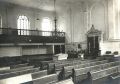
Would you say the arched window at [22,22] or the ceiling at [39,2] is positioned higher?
the ceiling at [39,2]

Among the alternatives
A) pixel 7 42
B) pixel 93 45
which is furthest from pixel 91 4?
pixel 7 42

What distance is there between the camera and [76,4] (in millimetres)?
18859

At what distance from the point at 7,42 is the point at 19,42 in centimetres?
115

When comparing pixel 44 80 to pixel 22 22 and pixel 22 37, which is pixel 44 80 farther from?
pixel 22 22

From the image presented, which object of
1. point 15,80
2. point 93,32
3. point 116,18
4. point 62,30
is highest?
point 116,18

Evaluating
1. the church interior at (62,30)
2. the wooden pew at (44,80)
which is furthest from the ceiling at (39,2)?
the wooden pew at (44,80)

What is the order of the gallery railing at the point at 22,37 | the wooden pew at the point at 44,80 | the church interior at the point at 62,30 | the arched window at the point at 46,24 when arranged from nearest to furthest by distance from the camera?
Answer: 1. the wooden pew at the point at 44,80
2. the church interior at the point at 62,30
3. the gallery railing at the point at 22,37
4. the arched window at the point at 46,24

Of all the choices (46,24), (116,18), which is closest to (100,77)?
(116,18)

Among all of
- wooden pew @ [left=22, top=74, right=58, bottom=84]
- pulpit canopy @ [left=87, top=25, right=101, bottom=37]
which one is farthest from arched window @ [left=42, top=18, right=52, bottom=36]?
wooden pew @ [left=22, top=74, right=58, bottom=84]

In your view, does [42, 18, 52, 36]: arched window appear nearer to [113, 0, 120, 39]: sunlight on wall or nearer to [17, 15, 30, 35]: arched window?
[17, 15, 30, 35]: arched window

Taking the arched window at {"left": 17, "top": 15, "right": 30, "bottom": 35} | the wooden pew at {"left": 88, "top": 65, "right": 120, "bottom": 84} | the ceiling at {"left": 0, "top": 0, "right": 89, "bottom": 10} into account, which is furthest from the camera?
the arched window at {"left": 17, "top": 15, "right": 30, "bottom": 35}

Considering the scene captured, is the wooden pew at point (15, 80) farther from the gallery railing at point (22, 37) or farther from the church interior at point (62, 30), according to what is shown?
the gallery railing at point (22, 37)

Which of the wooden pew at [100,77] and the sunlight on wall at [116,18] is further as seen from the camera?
the sunlight on wall at [116,18]

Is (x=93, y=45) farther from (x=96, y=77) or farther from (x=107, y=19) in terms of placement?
(x=96, y=77)
